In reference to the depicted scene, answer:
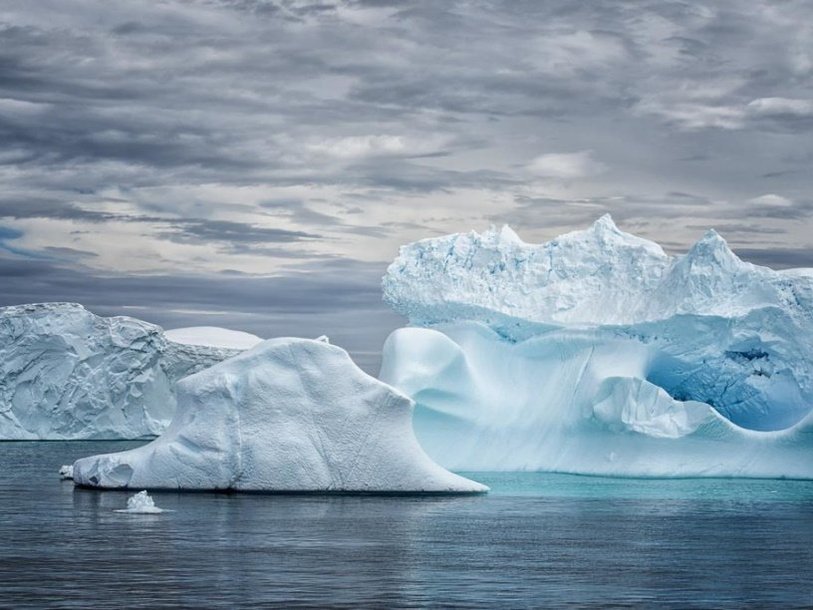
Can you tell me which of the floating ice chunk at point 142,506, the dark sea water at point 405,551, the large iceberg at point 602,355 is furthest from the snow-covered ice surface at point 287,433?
the large iceberg at point 602,355

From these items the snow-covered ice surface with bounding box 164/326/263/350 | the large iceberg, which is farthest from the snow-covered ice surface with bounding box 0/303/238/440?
the large iceberg

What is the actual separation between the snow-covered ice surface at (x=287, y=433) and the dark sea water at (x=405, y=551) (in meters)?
0.54

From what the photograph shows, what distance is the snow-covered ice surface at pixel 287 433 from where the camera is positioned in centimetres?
2408

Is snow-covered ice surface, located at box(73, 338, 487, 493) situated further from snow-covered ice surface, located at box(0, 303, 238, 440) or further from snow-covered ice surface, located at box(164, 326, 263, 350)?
snow-covered ice surface, located at box(164, 326, 263, 350)

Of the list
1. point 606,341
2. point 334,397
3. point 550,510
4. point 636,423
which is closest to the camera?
point 550,510

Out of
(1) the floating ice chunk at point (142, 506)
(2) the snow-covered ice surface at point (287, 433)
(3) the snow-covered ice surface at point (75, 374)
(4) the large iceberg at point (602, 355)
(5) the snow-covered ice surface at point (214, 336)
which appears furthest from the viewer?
(5) the snow-covered ice surface at point (214, 336)

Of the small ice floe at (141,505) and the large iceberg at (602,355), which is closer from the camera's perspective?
the small ice floe at (141,505)

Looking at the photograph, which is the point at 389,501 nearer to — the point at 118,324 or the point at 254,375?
the point at 254,375

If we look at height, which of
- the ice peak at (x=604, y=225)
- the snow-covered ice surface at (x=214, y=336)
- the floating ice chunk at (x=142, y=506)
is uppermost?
the ice peak at (x=604, y=225)

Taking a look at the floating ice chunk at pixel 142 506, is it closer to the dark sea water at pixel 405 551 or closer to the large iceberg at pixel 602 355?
the dark sea water at pixel 405 551

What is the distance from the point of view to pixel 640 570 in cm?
1471

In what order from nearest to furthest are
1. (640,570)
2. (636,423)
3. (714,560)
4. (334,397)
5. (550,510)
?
1. (640,570)
2. (714,560)
3. (550,510)
4. (334,397)
5. (636,423)

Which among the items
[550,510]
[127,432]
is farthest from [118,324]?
[550,510]

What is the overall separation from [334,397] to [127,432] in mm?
32959
